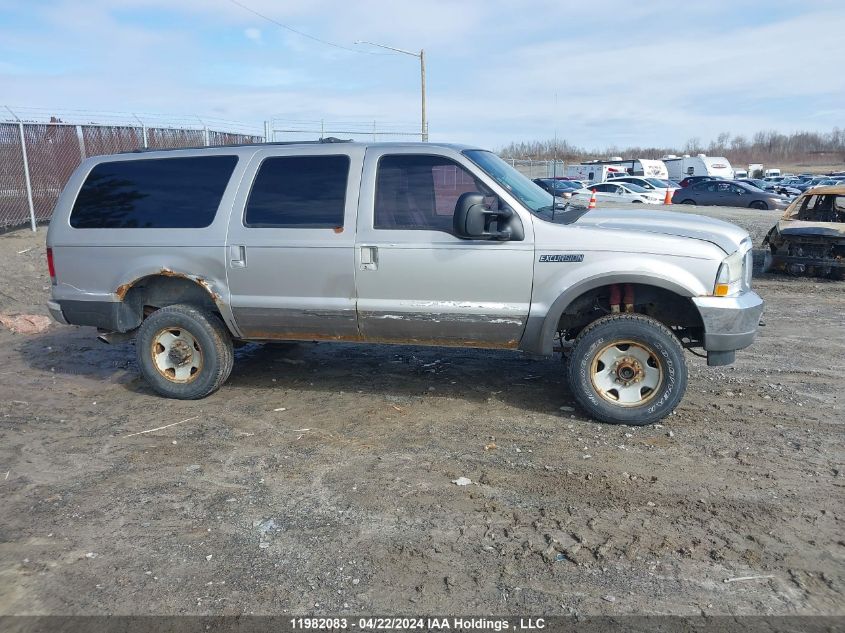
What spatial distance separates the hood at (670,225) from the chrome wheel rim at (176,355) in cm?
341

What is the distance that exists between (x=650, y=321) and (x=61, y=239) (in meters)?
4.97

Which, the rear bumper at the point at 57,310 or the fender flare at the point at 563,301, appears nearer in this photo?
the fender flare at the point at 563,301

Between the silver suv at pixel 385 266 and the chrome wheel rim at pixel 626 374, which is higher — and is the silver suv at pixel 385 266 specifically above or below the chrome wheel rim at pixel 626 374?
above

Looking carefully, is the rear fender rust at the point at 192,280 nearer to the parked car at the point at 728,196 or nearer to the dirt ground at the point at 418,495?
the dirt ground at the point at 418,495

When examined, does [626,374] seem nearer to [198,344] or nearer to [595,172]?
[198,344]

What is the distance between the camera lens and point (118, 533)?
12.5 ft

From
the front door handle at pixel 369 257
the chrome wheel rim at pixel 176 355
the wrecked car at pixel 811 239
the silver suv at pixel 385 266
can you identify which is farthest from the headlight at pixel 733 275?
the wrecked car at pixel 811 239

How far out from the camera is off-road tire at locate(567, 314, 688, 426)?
5.01 meters

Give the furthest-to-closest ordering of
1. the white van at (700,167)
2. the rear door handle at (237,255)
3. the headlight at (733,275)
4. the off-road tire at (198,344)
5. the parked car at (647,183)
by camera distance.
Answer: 1. the white van at (700,167)
2. the parked car at (647,183)
3. the off-road tire at (198,344)
4. the rear door handle at (237,255)
5. the headlight at (733,275)

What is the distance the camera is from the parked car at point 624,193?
27884 millimetres

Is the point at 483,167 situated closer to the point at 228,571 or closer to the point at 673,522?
the point at 673,522

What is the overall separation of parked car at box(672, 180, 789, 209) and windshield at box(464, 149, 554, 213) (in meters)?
24.6

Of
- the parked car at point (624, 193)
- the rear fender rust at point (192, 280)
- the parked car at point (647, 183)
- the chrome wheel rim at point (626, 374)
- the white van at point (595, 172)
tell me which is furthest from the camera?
the white van at point (595, 172)

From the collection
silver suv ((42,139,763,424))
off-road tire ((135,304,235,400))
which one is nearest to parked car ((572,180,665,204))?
silver suv ((42,139,763,424))
